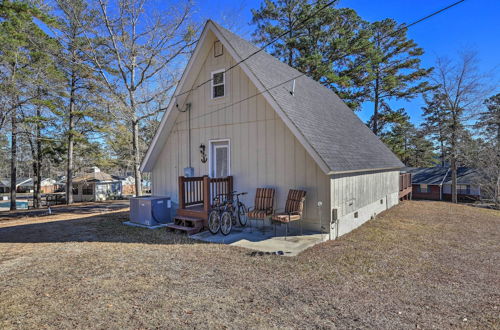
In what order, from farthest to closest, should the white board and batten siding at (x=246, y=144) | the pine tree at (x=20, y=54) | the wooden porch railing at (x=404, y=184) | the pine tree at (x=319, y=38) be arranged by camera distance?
the pine tree at (x=319, y=38)
the wooden porch railing at (x=404, y=184)
the pine tree at (x=20, y=54)
the white board and batten siding at (x=246, y=144)

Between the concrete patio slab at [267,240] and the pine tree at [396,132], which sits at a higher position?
the pine tree at [396,132]

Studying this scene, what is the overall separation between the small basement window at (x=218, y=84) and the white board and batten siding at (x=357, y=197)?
14.9 feet

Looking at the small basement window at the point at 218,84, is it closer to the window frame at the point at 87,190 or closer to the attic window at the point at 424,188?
the window frame at the point at 87,190

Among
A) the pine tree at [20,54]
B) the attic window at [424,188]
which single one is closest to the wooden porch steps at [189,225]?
the pine tree at [20,54]

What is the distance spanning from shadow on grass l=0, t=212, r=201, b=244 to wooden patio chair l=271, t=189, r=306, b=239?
2.08m

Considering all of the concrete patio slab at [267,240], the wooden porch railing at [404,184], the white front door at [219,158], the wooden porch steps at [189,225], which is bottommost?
the concrete patio slab at [267,240]

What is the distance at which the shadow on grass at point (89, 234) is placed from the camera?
270 inches

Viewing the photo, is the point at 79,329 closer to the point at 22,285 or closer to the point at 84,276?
the point at 84,276

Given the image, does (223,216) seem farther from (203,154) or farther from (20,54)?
(20,54)

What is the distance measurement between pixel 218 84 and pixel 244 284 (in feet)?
21.6

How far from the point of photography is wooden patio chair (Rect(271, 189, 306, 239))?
21.1 ft

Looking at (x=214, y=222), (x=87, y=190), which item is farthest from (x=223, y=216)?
(x=87, y=190)

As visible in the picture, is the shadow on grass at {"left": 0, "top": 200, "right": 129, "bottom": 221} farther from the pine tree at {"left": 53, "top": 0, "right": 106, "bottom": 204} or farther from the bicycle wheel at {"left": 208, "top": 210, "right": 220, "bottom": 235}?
the bicycle wheel at {"left": 208, "top": 210, "right": 220, "bottom": 235}

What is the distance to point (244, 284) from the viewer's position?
162 inches
